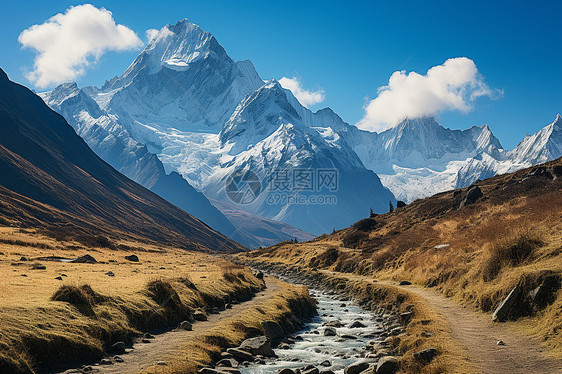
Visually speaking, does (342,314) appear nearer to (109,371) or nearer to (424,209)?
(109,371)

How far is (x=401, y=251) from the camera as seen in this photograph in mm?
59375

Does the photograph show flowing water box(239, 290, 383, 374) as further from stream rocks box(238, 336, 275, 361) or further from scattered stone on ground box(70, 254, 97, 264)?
scattered stone on ground box(70, 254, 97, 264)

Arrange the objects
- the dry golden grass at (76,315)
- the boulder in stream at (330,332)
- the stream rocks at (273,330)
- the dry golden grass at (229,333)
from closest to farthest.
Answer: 1. the dry golden grass at (76,315)
2. the dry golden grass at (229,333)
3. the stream rocks at (273,330)
4. the boulder in stream at (330,332)

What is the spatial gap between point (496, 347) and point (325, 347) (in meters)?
11.5

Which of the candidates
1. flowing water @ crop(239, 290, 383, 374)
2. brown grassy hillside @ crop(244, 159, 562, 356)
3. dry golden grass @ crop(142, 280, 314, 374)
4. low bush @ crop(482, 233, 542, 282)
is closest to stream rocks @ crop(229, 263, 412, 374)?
flowing water @ crop(239, 290, 383, 374)

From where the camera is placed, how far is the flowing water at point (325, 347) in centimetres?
2234

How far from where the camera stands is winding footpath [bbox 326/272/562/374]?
615 inches

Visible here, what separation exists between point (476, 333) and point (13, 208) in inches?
6983

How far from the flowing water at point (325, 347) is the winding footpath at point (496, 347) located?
6.13 m

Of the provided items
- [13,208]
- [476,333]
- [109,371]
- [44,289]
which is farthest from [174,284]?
[13,208]

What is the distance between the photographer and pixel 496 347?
18406 millimetres

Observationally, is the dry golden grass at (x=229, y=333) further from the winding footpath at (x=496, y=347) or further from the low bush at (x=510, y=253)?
the low bush at (x=510, y=253)

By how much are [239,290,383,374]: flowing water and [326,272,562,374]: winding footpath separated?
613 cm

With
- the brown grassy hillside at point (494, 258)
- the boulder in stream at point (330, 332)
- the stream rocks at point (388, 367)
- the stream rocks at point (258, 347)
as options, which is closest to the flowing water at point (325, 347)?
the boulder in stream at point (330, 332)
